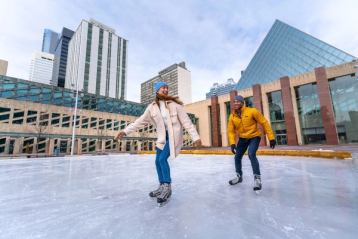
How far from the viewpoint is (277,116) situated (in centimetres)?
2859

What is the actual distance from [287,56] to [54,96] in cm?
4453

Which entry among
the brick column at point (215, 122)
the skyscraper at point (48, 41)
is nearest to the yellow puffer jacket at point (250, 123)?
the brick column at point (215, 122)

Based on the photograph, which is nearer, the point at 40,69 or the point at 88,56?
the point at 88,56

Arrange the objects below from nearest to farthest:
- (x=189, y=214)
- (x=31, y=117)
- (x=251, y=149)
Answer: (x=189, y=214)
(x=251, y=149)
(x=31, y=117)

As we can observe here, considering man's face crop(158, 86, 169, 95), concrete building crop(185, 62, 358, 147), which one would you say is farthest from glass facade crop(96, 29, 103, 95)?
man's face crop(158, 86, 169, 95)

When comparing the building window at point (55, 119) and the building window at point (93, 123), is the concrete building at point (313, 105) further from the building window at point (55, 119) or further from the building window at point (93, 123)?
the building window at point (55, 119)

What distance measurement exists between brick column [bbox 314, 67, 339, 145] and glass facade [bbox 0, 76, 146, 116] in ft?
93.1

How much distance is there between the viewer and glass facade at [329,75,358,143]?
22609 mm

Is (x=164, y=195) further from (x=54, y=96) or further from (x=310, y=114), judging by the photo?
(x=310, y=114)

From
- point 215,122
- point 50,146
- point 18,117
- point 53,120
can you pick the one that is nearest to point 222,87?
point 215,122

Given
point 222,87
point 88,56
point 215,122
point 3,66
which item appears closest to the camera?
point 3,66

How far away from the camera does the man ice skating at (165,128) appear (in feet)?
8.09

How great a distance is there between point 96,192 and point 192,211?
1827 millimetres

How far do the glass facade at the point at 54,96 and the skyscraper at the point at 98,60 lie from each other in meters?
51.7
